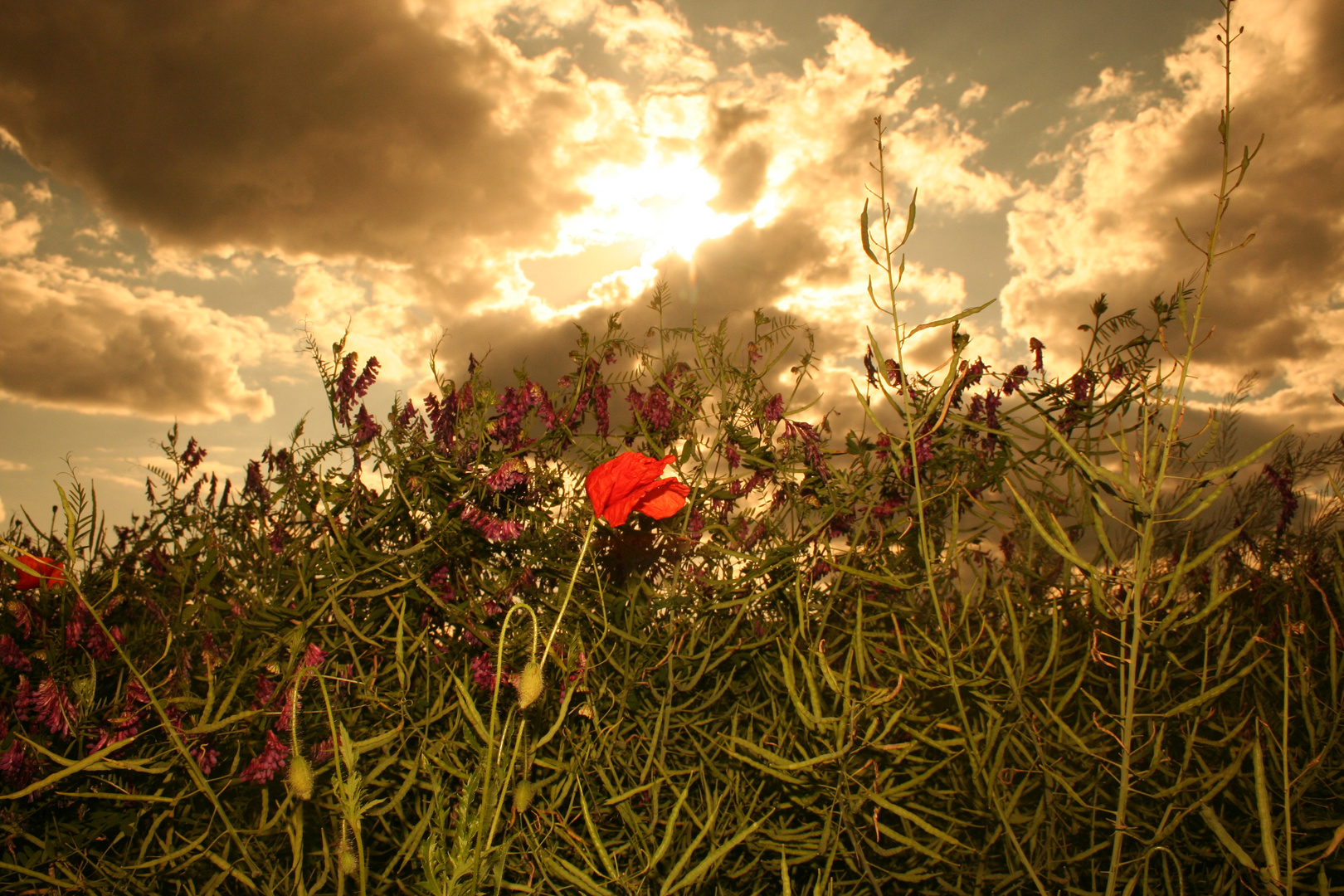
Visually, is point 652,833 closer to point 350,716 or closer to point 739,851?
point 739,851

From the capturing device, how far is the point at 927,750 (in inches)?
30.8

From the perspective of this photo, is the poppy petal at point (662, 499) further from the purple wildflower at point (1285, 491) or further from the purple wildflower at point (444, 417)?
the purple wildflower at point (1285, 491)

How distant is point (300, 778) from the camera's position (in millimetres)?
564

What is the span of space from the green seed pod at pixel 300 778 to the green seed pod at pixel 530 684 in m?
0.18

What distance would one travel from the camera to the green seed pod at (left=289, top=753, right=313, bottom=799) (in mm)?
561

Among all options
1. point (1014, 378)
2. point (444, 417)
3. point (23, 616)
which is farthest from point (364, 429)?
point (1014, 378)

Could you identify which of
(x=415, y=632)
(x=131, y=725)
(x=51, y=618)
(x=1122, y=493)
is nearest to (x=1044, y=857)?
(x=1122, y=493)

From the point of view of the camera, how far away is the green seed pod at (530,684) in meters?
0.57

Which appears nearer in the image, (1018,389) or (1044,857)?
(1044,857)

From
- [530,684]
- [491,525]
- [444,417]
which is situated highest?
[444,417]

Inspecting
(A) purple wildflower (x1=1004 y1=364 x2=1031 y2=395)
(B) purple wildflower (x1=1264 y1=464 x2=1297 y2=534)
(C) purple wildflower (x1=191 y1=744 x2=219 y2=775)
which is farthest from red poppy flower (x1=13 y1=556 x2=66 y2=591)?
(B) purple wildflower (x1=1264 y1=464 x2=1297 y2=534)

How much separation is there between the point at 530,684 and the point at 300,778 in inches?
7.8

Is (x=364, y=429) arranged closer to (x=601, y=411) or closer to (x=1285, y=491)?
(x=601, y=411)

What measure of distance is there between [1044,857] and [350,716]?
0.74 metres
